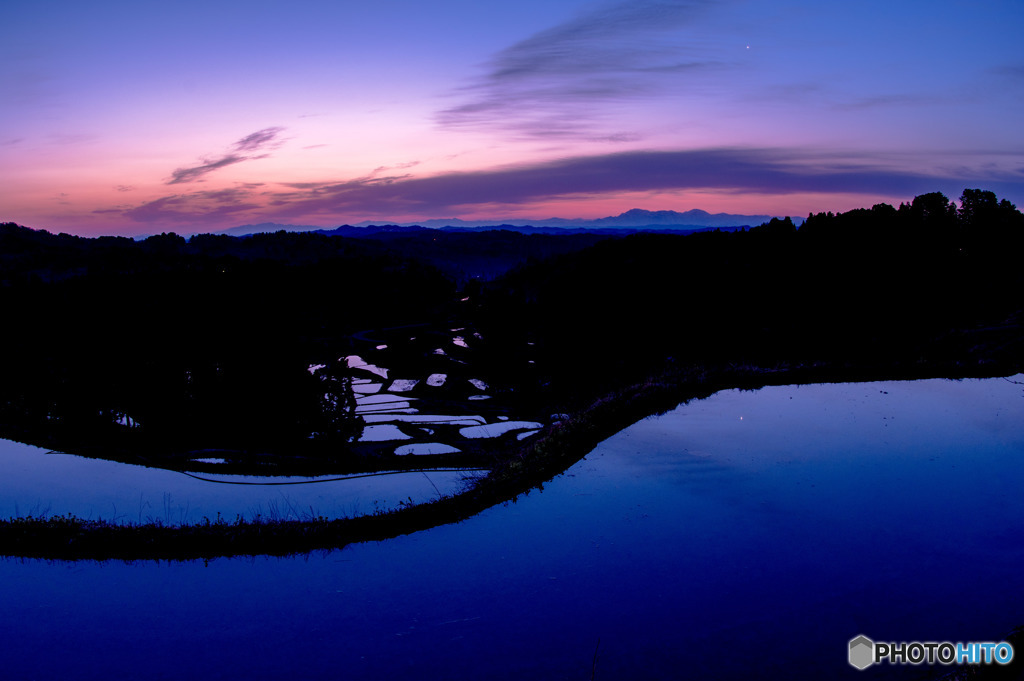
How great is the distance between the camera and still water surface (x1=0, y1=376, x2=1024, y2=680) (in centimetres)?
722

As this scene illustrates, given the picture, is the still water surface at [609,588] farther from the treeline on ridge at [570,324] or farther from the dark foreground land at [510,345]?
the treeline on ridge at [570,324]

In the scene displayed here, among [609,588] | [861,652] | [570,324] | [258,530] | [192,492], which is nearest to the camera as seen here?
[861,652]

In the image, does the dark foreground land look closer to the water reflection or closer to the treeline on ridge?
the treeline on ridge

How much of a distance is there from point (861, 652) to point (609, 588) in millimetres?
3078

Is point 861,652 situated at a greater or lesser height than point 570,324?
lesser

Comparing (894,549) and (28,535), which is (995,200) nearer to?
(894,549)

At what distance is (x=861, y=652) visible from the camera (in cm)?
710

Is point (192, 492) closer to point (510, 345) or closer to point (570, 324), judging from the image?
point (510, 345)

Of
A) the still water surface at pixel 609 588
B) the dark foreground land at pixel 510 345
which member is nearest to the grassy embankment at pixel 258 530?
the dark foreground land at pixel 510 345

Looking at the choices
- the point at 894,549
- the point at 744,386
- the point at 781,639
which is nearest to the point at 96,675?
the point at 781,639

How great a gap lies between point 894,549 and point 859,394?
33.5ft

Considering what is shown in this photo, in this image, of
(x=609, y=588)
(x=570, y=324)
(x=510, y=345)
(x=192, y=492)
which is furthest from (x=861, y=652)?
(x=570, y=324)

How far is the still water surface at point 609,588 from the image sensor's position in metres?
7.22

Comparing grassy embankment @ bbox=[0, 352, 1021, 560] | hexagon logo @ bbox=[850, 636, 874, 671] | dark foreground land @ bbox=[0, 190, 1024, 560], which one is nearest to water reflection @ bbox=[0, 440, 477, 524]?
→ grassy embankment @ bbox=[0, 352, 1021, 560]
